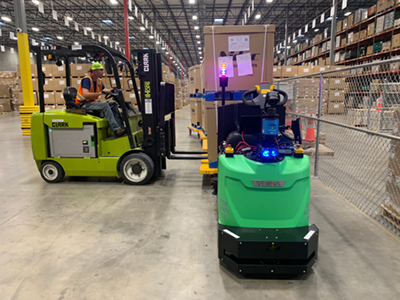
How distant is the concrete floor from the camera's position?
7.22 ft

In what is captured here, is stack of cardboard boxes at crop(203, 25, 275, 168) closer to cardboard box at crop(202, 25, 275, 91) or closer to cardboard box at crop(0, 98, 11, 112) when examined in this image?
cardboard box at crop(202, 25, 275, 91)

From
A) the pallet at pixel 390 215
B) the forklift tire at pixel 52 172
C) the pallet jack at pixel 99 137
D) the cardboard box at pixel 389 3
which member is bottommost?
the pallet at pixel 390 215

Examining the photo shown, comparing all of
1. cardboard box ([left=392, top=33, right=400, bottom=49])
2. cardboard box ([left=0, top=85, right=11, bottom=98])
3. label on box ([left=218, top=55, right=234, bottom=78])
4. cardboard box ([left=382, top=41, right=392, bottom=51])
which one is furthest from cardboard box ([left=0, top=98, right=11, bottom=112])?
cardboard box ([left=392, top=33, right=400, bottom=49])

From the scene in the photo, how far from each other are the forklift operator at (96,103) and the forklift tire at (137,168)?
1.56ft

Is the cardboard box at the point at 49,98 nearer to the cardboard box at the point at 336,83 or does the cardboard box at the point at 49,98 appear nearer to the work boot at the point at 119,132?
the work boot at the point at 119,132

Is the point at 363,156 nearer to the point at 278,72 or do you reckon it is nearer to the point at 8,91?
the point at 278,72

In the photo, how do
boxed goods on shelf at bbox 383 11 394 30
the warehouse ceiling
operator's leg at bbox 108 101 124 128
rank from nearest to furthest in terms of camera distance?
operator's leg at bbox 108 101 124 128
boxed goods on shelf at bbox 383 11 394 30
the warehouse ceiling

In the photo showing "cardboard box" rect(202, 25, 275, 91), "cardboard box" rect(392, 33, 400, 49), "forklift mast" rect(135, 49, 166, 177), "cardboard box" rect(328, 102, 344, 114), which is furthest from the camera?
"cardboard box" rect(328, 102, 344, 114)

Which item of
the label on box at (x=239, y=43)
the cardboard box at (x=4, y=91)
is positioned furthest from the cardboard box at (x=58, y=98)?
the cardboard box at (x=4, y=91)

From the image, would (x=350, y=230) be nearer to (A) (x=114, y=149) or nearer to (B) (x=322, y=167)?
(B) (x=322, y=167)

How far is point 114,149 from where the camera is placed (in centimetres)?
472

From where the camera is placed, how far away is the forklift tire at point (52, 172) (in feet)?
16.0

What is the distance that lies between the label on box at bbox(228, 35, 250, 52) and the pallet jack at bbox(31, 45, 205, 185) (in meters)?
1.26

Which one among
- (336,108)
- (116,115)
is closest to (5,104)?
(116,115)
